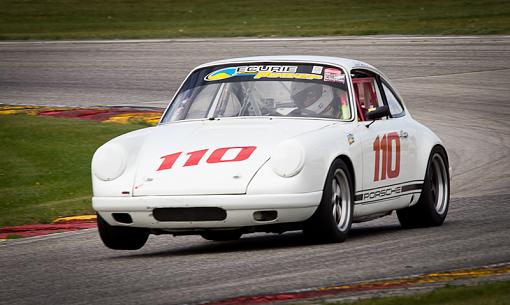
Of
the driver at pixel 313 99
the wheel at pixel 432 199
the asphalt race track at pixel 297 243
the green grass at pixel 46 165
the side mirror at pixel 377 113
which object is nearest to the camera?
the asphalt race track at pixel 297 243

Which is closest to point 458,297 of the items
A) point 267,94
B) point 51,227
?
point 267,94

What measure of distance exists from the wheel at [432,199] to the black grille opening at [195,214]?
233 cm

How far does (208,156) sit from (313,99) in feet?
4.10

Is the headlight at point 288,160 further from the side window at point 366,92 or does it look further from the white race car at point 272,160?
the side window at point 366,92

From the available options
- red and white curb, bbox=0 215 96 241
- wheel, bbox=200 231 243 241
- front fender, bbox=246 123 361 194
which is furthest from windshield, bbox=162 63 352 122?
red and white curb, bbox=0 215 96 241

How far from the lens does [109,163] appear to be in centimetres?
863

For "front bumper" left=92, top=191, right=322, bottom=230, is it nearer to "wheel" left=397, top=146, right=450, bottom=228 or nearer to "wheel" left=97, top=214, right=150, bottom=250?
"wheel" left=97, top=214, right=150, bottom=250

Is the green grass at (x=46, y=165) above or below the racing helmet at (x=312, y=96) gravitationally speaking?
below

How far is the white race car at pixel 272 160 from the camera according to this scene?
816 centimetres

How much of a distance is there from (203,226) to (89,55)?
2131cm

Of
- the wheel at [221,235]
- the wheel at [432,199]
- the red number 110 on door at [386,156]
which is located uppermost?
the red number 110 on door at [386,156]

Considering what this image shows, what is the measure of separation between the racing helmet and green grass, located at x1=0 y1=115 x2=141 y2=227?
11.0ft

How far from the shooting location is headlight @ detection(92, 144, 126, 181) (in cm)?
858

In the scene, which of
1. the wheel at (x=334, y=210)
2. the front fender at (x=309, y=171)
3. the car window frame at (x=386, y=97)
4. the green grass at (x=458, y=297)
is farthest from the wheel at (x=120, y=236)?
the green grass at (x=458, y=297)
